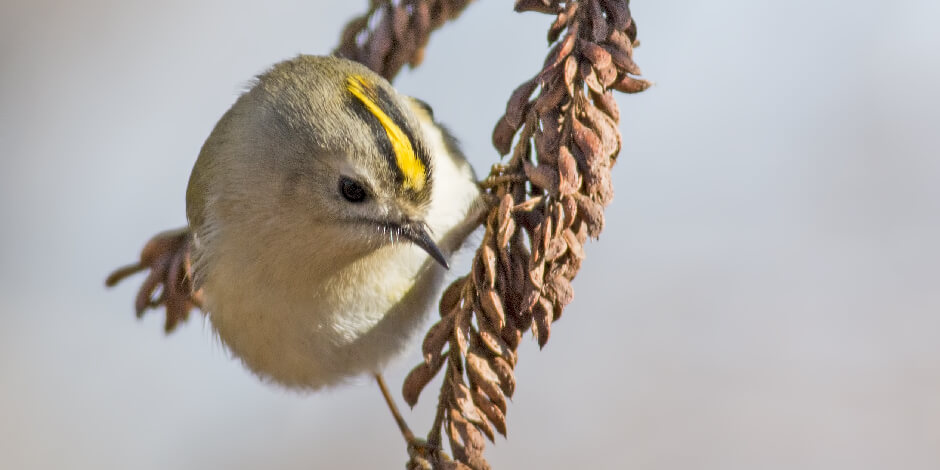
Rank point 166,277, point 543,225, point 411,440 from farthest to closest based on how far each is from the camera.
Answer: point 411,440 → point 166,277 → point 543,225

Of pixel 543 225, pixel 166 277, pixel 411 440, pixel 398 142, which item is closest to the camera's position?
pixel 543 225

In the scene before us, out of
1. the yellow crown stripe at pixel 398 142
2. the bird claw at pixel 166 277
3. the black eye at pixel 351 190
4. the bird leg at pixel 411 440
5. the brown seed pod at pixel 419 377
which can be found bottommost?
the bird leg at pixel 411 440

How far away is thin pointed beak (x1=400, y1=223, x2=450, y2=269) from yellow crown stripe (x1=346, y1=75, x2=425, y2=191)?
72 millimetres

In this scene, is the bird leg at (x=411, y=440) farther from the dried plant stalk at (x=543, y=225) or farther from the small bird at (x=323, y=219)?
the small bird at (x=323, y=219)

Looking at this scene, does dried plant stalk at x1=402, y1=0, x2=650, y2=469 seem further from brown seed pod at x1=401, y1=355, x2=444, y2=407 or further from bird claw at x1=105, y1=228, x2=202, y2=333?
bird claw at x1=105, y1=228, x2=202, y2=333

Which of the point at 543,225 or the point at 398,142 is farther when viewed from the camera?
the point at 398,142

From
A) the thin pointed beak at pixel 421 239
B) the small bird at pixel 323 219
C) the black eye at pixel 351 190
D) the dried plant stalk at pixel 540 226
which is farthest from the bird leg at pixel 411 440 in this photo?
the black eye at pixel 351 190

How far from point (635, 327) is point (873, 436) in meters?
0.78

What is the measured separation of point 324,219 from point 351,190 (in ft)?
0.25

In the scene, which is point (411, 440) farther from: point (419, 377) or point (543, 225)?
point (543, 225)

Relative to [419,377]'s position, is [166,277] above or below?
above

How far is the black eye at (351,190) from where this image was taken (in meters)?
1.70

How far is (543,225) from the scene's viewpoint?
1.29m

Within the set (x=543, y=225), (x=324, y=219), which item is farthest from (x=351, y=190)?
(x=543, y=225)
